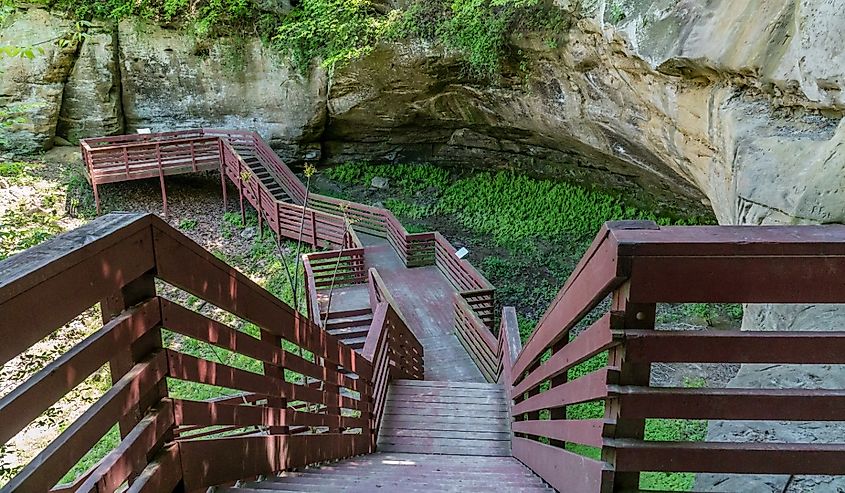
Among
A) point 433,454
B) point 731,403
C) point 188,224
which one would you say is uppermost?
point 188,224

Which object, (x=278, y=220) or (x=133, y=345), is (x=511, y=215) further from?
(x=133, y=345)

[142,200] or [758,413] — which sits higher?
[142,200]

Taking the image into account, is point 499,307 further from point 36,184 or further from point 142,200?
point 36,184

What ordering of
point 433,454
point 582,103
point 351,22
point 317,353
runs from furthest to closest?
point 351,22 < point 582,103 < point 433,454 < point 317,353

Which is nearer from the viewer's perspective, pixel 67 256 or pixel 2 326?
pixel 2 326

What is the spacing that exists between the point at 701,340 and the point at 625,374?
9.0 inches

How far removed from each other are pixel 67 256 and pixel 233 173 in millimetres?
15716

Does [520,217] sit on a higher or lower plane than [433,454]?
higher

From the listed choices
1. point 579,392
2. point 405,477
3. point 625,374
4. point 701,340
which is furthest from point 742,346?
point 405,477

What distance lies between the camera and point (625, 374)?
165 centimetres

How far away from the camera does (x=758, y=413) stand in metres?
1.65

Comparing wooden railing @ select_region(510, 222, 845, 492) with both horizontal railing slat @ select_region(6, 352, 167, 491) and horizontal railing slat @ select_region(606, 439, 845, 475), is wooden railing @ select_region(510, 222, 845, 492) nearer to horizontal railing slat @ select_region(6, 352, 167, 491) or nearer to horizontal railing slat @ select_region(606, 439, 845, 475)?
horizontal railing slat @ select_region(606, 439, 845, 475)

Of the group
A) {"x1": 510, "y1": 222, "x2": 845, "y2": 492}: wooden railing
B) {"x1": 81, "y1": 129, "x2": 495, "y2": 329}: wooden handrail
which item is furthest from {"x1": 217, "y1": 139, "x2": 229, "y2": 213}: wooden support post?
{"x1": 510, "y1": 222, "x2": 845, "y2": 492}: wooden railing

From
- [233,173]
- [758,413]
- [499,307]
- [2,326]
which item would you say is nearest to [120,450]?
[2,326]
